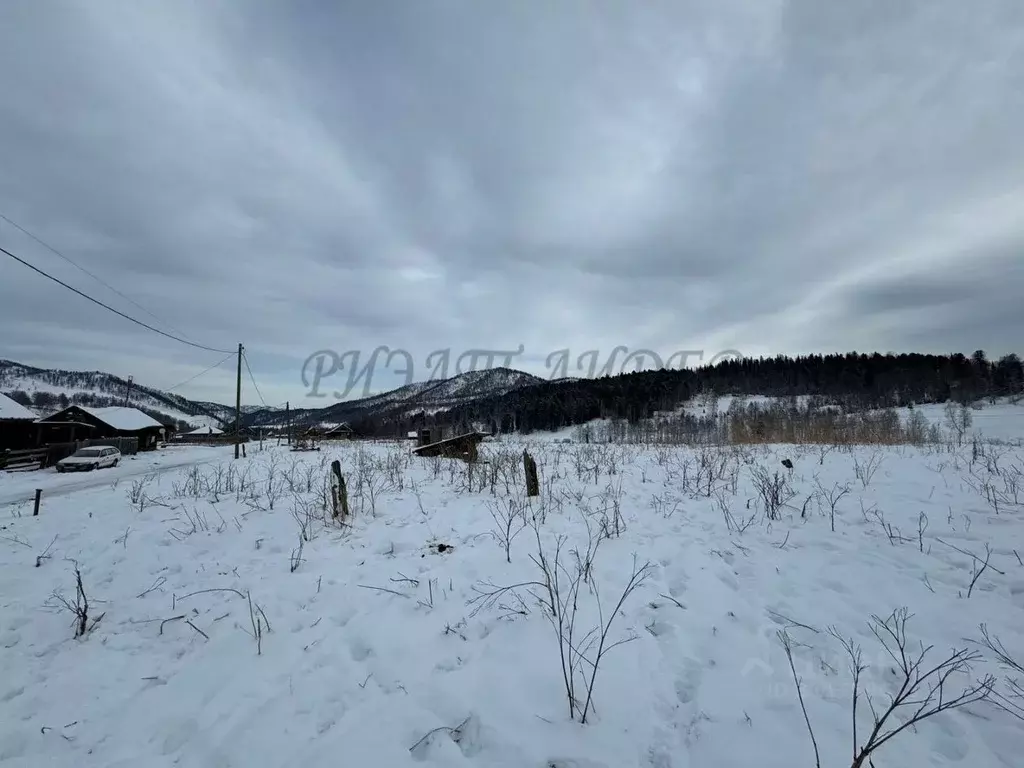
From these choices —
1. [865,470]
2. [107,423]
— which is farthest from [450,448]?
[107,423]

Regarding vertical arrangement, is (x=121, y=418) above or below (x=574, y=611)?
above

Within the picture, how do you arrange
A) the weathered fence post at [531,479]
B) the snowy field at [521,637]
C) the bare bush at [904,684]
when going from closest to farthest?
the bare bush at [904,684] → the snowy field at [521,637] → the weathered fence post at [531,479]

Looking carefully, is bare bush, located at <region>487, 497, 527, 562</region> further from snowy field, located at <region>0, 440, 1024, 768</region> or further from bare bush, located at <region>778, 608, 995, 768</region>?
bare bush, located at <region>778, 608, 995, 768</region>

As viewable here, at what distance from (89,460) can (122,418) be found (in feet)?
51.9

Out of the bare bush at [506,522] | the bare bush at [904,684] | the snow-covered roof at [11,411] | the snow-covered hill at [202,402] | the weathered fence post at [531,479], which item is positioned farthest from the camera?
the snow-covered hill at [202,402]

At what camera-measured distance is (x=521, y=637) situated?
3227 mm

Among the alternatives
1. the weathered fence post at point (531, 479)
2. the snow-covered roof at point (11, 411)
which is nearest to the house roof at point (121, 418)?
the snow-covered roof at point (11, 411)

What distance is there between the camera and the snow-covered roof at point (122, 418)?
29.8 metres

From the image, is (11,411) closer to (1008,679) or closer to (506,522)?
(506,522)

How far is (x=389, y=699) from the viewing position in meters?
2.72

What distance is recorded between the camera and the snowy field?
2338mm

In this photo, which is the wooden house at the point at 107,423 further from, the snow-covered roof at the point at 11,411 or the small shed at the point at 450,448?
the small shed at the point at 450,448

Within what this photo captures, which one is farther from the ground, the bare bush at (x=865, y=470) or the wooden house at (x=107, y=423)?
the wooden house at (x=107, y=423)

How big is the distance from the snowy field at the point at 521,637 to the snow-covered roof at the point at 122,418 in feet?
105
